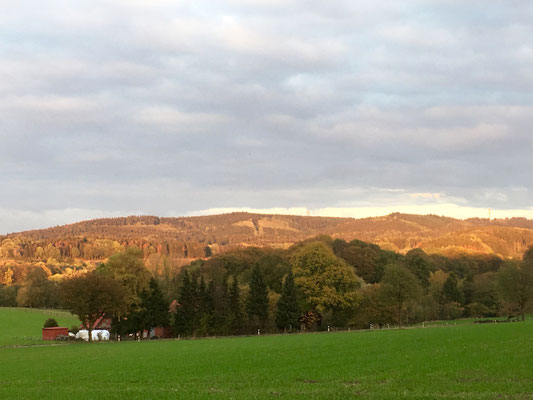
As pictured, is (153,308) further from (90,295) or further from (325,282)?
(325,282)

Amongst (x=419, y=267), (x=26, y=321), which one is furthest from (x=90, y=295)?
(x=419, y=267)

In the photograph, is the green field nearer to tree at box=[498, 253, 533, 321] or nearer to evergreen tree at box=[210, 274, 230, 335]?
evergreen tree at box=[210, 274, 230, 335]

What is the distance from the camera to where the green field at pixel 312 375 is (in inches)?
903

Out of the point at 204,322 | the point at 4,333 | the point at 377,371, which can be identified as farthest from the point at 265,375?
the point at 4,333

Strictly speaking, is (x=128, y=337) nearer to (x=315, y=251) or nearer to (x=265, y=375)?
(x=315, y=251)

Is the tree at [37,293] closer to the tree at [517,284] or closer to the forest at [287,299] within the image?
the forest at [287,299]

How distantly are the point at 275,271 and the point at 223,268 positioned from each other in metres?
21.9

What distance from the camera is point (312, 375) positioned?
2966 centimetres

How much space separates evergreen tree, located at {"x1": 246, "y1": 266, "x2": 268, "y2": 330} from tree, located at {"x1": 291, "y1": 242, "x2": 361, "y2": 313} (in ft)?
20.7

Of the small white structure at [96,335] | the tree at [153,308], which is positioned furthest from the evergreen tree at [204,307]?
the small white structure at [96,335]

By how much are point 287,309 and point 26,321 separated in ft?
213

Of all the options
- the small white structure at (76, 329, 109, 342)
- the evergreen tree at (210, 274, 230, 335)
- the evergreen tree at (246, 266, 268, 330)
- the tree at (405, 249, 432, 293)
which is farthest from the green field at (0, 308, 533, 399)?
the tree at (405, 249, 432, 293)

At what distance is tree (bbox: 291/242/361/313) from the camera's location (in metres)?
96.1

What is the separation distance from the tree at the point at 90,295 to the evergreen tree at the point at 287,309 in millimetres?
26115
